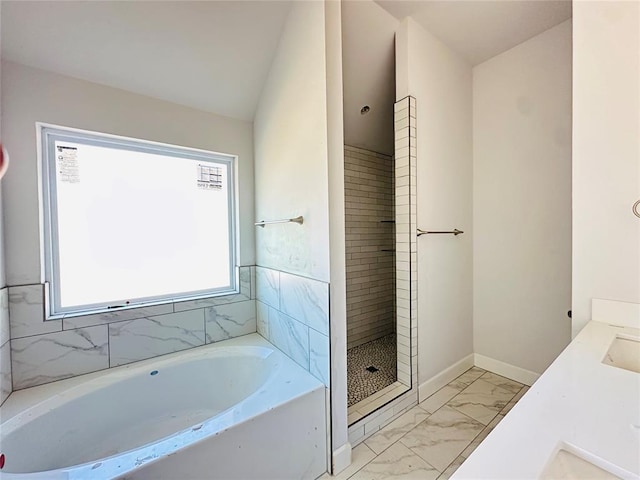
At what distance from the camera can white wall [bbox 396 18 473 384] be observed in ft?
6.57

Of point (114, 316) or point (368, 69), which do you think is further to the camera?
point (368, 69)

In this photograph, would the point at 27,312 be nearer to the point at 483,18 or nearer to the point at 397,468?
the point at 397,468

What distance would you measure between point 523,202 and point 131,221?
3047mm

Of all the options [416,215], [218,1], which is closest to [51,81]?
[218,1]

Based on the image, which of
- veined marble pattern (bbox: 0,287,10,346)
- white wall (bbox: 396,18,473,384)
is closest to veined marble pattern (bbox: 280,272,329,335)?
white wall (bbox: 396,18,473,384)

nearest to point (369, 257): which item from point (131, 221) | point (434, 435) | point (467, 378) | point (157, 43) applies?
point (467, 378)

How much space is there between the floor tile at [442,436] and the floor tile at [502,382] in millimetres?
595

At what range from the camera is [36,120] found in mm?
1465

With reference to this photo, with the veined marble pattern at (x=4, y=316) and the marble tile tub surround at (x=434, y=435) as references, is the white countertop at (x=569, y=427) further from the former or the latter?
the veined marble pattern at (x=4, y=316)

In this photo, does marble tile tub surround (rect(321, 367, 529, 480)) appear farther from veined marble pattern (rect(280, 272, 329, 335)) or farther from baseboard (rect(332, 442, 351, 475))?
veined marble pattern (rect(280, 272, 329, 335))

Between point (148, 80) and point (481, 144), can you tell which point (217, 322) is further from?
point (481, 144)

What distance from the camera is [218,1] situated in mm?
1543

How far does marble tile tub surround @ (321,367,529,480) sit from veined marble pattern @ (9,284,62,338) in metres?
1.83

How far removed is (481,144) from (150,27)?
266cm
